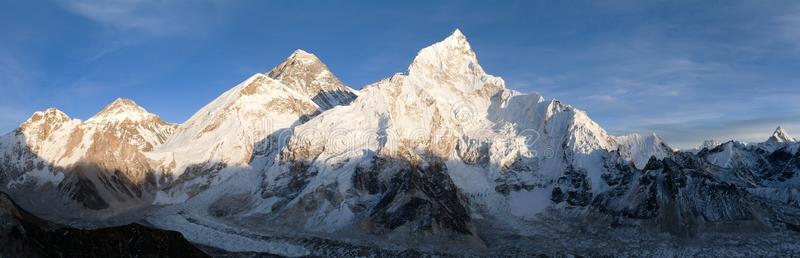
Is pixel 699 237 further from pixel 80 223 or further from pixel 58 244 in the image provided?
pixel 80 223

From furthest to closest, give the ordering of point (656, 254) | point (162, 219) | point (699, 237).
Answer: point (162, 219) → point (699, 237) → point (656, 254)

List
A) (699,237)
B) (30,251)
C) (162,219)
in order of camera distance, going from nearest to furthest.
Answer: (30,251) < (699,237) < (162,219)

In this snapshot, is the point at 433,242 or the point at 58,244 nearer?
the point at 58,244

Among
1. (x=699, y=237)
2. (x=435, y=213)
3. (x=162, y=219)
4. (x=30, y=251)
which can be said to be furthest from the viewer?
(x=162, y=219)

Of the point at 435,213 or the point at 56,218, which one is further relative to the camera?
the point at 56,218

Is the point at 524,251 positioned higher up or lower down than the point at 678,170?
lower down

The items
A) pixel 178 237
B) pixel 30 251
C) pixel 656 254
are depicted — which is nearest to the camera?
pixel 30 251

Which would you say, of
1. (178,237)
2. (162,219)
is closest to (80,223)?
(162,219)

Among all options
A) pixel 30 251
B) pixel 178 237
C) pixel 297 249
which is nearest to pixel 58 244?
pixel 30 251

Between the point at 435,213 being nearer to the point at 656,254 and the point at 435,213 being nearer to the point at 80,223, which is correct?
the point at 656,254
